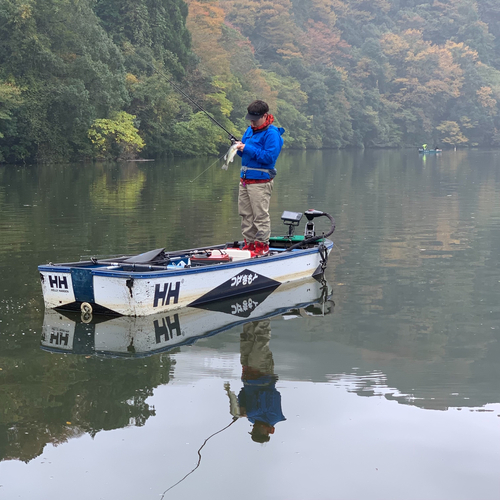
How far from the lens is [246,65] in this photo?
72062mm

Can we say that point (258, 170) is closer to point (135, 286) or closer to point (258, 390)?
point (135, 286)

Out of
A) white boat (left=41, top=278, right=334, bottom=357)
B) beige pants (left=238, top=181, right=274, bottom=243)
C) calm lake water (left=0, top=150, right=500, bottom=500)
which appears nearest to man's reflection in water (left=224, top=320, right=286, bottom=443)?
calm lake water (left=0, top=150, right=500, bottom=500)

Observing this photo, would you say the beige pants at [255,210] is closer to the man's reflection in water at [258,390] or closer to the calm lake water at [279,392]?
the calm lake water at [279,392]

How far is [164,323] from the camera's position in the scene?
9047 millimetres

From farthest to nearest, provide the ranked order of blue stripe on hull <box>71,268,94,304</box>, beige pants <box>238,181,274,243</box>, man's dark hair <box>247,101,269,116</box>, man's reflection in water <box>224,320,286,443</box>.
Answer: beige pants <box>238,181,274,243</box> → man's dark hair <box>247,101,269,116</box> → blue stripe on hull <box>71,268,94,304</box> → man's reflection in water <box>224,320,286,443</box>

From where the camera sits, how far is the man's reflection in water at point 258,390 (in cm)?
616

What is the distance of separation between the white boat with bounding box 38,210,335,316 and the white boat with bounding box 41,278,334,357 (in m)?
0.12

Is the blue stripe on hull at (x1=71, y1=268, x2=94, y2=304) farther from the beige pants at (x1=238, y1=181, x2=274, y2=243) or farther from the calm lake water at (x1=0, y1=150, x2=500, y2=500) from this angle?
the beige pants at (x1=238, y1=181, x2=274, y2=243)

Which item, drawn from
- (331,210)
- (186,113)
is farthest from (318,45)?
(331,210)

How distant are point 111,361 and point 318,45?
320 feet

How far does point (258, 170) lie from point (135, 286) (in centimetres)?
256

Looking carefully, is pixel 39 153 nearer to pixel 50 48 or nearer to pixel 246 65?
pixel 50 48

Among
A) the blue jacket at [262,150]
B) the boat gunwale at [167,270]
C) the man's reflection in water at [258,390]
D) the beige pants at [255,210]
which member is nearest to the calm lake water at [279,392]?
the man's reflection in water at [258,390]

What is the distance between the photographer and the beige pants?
1067 cm
